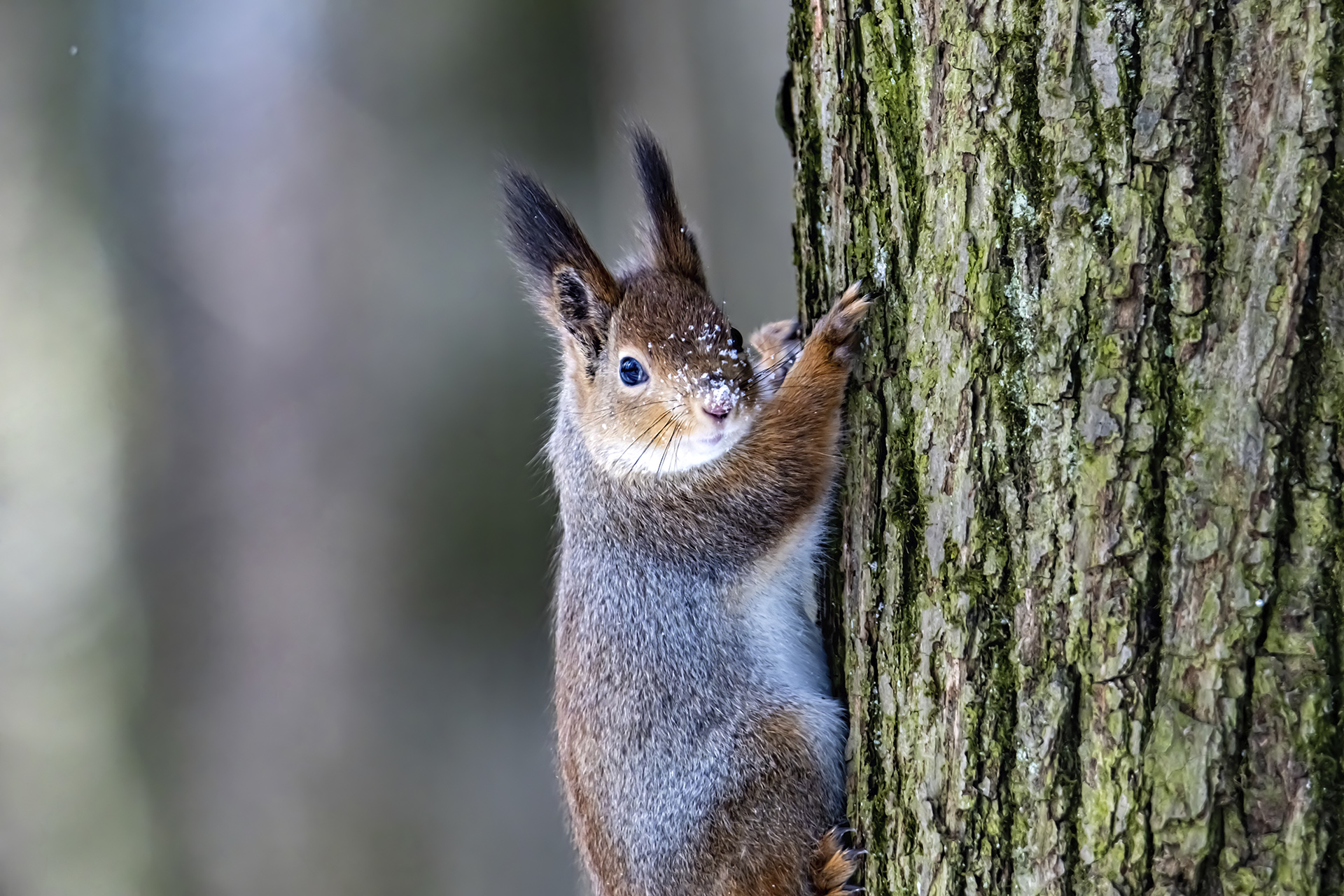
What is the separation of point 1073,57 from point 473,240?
8.70 ft

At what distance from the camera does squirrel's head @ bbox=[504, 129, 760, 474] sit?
1.84m

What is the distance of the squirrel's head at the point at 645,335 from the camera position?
6.03 feet

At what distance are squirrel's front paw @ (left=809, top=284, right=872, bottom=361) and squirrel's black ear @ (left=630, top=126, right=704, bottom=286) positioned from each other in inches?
21.5

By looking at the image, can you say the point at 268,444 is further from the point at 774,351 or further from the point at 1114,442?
the point at 1114,442

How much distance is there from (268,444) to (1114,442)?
2888 mm

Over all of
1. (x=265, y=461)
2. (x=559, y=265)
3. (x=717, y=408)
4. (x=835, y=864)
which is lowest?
(x=835, y=864)

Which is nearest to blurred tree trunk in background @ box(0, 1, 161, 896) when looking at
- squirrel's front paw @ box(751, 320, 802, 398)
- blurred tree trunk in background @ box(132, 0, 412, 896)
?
blurred tree trunk in background @ box(132, 0, 412, 896)

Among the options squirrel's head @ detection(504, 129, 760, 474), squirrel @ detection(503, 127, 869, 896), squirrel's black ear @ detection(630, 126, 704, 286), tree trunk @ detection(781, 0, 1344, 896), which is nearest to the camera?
tree trunk @ detection(781, 0, 1344, 896)

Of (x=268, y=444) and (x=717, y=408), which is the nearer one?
(x=717, y=408)

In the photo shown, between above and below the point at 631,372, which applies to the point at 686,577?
below

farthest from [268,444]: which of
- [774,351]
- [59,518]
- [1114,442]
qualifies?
[1114,442]

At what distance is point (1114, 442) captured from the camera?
1.17 m

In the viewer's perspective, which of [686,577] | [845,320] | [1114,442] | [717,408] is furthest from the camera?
[686,577]

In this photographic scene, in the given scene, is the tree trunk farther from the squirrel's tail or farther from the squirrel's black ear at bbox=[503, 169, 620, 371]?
the squirrel's black ear at bbox=[503, 169, 620, 371]
